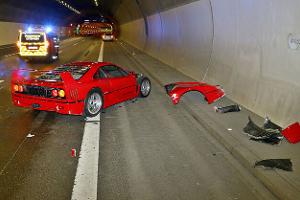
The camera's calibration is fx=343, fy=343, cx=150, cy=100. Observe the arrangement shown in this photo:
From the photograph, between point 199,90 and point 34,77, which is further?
point 199,90

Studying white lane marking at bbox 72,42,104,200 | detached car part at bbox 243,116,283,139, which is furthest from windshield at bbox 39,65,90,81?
detached car part at bbox 243,116,283,139

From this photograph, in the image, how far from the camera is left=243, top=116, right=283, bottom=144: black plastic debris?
267 inches

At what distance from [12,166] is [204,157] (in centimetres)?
332

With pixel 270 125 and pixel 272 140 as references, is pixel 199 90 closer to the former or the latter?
pixel 270 125

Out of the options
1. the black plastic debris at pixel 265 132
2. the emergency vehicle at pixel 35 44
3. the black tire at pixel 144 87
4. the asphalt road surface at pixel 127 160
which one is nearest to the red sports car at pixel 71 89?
the asphalt road surface at pixel 127 160

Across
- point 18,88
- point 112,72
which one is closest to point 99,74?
point 112,72

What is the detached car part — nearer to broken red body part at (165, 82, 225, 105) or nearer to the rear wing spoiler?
broken red body part at (165, 82, 225, 105)

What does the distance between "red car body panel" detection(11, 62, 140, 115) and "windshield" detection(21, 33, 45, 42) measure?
45.0 feet

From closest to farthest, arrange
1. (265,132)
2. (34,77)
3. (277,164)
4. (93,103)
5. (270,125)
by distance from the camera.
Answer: (277,164)
(265,132)
(270,125)
(93,103)
(34,77)

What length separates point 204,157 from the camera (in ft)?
20.5

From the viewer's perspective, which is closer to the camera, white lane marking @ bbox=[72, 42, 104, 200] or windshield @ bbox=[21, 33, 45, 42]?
→ white lane marking @ bbox=[72, 42, 104, 200]

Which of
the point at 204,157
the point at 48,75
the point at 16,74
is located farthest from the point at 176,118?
the point at 16,74

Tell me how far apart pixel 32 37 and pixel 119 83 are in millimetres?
14547

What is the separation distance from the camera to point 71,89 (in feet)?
26.3
